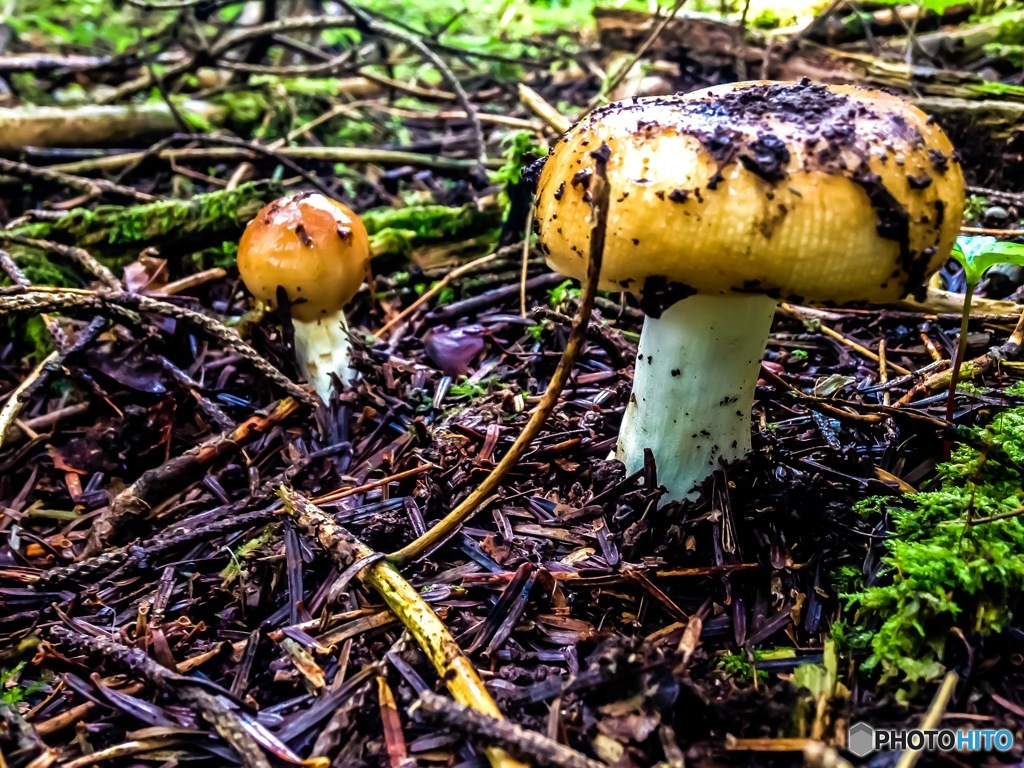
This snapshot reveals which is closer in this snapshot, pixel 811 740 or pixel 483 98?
pixel 811 740

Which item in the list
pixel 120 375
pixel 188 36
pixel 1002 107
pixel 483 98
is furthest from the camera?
pixel 483 98

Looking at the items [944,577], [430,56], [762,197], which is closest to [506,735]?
[944,577]

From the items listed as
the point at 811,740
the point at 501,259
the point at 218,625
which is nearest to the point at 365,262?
the point at 501,259

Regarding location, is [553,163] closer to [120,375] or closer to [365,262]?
[365,262]

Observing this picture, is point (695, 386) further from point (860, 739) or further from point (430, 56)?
point (430, 56)

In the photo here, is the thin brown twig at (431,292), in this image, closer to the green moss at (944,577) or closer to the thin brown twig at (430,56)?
the thin brown twig at (430,56)

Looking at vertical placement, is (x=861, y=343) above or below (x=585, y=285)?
below
